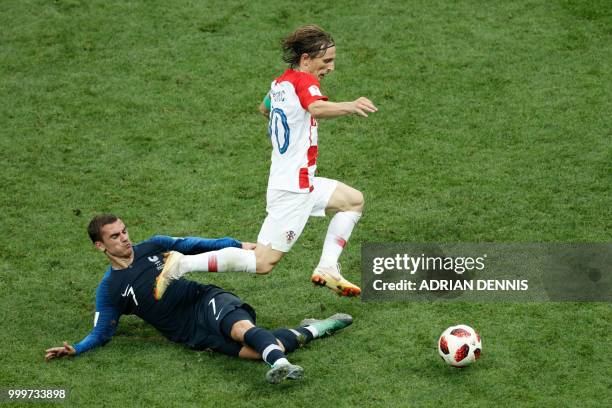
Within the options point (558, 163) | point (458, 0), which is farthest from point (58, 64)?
point (558, 163)

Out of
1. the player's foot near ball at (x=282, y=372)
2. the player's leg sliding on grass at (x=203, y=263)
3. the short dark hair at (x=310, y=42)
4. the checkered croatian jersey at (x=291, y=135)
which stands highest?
the short dark hair at (x=310, y=42)

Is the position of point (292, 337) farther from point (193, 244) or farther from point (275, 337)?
point (193, 244)

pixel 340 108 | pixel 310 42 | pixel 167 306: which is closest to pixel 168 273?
pixel 167 306

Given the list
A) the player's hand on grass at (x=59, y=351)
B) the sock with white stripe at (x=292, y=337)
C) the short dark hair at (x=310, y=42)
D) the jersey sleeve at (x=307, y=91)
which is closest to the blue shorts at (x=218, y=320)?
the sock with white stripe at (x=292, y=337)

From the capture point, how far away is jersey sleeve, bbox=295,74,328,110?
7.91m

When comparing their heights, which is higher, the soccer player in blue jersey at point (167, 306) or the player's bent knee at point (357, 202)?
the player's bent knee at point (357, 202)

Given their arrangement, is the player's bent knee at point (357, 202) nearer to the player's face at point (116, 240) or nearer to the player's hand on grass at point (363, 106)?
the player's hand on grass at point (363, 106)

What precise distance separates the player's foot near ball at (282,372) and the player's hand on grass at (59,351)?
5.84ft

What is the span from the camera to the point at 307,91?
7949mm

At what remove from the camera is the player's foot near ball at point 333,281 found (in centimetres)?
836

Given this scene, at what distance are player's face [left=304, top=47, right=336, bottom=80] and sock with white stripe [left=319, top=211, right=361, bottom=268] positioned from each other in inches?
49.8

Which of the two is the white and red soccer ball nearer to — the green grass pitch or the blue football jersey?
the green grass pitch

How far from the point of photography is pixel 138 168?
1158 cm

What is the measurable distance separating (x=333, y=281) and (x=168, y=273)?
1.37 m
